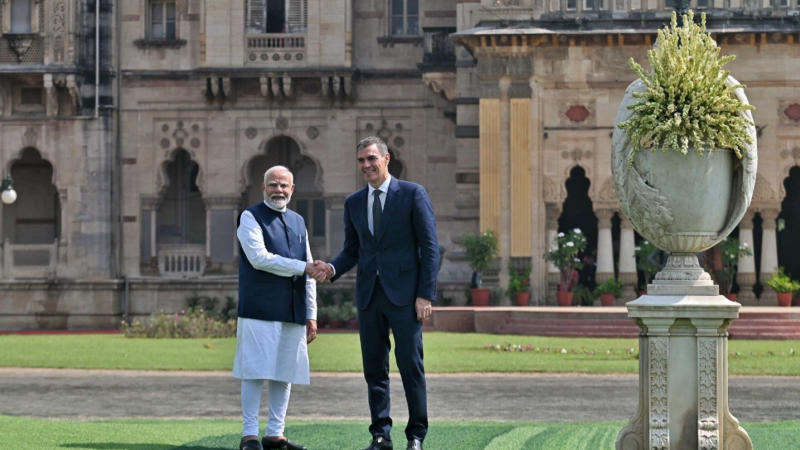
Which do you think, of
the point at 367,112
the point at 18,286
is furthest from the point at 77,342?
the point at 367,112

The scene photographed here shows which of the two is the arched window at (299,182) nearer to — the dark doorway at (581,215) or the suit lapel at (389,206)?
the dark doorway at (581,215)

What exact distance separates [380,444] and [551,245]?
2507cm

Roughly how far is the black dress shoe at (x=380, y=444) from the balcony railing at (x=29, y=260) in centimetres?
3062

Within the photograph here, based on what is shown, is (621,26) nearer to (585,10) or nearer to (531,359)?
(585,10)

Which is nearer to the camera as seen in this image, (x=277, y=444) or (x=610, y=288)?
(x=277, y=444)

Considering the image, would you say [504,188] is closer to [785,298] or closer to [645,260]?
[645,260]

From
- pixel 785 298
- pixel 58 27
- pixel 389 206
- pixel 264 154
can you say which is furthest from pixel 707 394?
pixel 58 27

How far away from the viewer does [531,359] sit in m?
24.7

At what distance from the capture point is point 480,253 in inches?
1390

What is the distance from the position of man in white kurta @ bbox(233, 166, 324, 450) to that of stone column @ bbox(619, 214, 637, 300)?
81.3ft

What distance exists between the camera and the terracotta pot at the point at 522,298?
3538 centimetres

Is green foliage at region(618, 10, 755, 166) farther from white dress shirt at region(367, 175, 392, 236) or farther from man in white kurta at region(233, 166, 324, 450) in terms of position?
man in white kurta at region(233, 166, 324, 450)

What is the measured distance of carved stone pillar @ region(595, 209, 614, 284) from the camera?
36.3 metres

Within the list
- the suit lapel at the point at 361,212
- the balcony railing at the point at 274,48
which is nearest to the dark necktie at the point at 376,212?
the suit lapel at the point at 361,212
